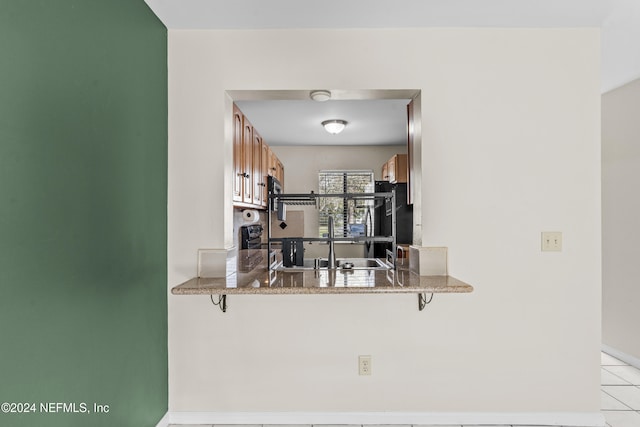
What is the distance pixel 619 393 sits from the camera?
7.49 feet

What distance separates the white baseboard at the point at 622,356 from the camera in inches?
106

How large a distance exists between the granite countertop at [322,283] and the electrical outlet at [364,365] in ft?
1.61

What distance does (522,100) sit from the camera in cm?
194

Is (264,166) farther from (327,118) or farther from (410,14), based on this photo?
(410,14)

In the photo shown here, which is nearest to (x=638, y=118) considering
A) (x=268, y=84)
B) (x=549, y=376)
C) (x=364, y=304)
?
(x=549, y=376)

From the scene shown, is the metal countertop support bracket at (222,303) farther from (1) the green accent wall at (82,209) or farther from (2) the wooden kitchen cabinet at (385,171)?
(2) the wooden kitchen cabinet at (385,171)

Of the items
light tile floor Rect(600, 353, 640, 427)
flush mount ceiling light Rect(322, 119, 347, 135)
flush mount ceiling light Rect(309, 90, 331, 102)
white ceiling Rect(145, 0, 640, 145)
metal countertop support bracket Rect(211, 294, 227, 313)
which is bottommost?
light tile floor Rect(600, 353, 640, 427)

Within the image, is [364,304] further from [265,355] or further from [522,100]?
[522,100]

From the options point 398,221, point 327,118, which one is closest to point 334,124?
point 327,118

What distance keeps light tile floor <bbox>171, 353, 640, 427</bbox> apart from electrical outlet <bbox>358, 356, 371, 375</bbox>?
0.63 meters

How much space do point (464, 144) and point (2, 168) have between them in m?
2.02

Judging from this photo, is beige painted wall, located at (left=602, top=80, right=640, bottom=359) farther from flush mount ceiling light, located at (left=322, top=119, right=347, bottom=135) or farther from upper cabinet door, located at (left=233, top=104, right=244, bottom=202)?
upper cabinet door, located at (left=233, top=104, right=244, bottom=202)

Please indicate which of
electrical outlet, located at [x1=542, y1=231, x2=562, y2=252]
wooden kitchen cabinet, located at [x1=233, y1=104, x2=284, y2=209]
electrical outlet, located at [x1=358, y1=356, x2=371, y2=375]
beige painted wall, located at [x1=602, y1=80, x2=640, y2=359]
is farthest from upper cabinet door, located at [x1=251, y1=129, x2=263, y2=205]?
beige painted wall, located at [x1=602, y1=80, x2=640, y2=359]

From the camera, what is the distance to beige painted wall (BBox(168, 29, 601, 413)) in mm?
1927
